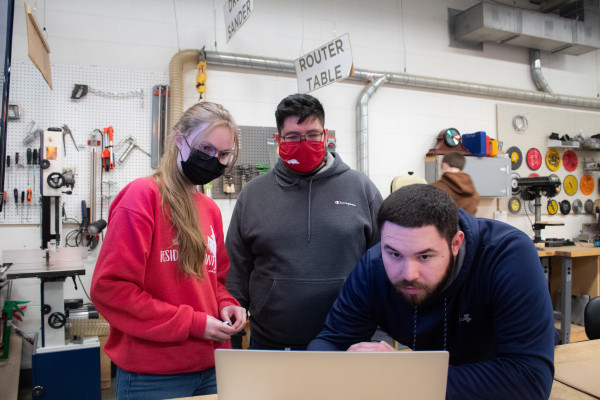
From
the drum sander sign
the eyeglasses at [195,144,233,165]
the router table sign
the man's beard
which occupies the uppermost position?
the drum sander sign

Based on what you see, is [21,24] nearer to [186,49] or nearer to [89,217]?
[186,49]

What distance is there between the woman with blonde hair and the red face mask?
0.25 m

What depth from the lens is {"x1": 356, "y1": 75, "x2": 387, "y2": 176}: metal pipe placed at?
3994 mm

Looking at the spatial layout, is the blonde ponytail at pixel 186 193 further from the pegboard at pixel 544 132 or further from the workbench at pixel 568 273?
the pegboard at pixel 544 132

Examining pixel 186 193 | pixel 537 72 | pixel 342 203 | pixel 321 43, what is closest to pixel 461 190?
pixel 342 203

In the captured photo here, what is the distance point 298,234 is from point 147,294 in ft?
1.91

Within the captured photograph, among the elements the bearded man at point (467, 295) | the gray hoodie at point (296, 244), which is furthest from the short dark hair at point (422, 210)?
the gray hoodie at point (296, 244)

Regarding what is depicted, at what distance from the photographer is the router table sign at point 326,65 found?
274 cm

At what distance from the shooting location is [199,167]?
1.30 m

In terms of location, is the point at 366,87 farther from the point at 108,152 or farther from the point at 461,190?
the point at 108,152

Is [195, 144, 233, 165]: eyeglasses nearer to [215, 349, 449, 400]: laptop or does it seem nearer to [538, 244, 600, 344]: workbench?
[215, 349, 449, 400]: laptop

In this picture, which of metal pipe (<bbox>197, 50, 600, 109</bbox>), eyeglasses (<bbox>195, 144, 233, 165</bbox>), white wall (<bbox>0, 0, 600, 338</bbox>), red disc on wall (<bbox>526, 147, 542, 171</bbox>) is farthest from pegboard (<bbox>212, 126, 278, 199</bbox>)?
red disc on wall (<bbox>526, 147, 542, 171</bbox>)

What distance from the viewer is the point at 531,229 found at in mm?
4766

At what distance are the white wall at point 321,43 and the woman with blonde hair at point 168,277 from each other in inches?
92.3
